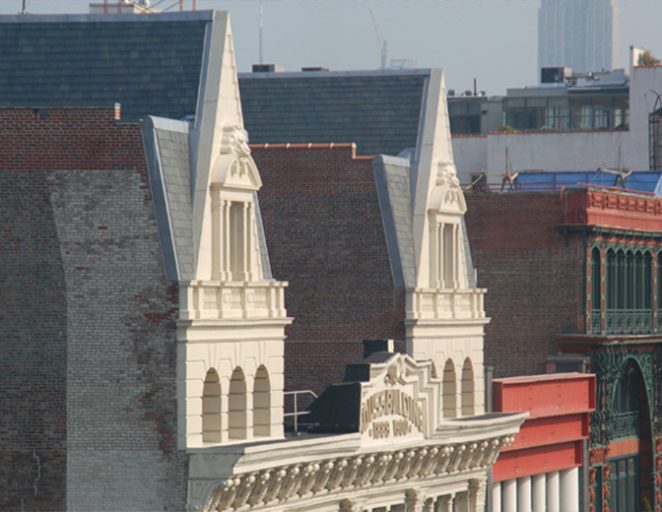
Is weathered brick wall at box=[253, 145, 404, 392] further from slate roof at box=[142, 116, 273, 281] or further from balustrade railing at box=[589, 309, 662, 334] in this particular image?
balustrade railing at box=[589, 309, 662, 334]

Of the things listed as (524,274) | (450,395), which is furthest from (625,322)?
(450,395)

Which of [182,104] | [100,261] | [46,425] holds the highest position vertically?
[182,104]

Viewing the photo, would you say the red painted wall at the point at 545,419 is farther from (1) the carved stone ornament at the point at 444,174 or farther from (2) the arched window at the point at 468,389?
(1) the carved stone ornament at the point at 444,174

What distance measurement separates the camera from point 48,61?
54469 mm

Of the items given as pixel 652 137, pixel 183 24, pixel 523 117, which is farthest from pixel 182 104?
pixel 523 117

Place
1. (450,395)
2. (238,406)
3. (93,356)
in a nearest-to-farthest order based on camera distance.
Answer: (93,356) → (238,406) → (450,395)

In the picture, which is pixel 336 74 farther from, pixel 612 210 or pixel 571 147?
pixel 571 147

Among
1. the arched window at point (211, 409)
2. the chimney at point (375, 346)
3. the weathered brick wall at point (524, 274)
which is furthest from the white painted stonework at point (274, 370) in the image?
the weathered brick wall at point (524, 274)

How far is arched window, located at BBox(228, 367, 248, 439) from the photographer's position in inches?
2092

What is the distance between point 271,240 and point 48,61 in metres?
10.4

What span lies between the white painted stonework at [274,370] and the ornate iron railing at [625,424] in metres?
18.3

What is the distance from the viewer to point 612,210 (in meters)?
83.4

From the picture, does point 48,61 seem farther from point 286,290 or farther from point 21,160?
point 286,290

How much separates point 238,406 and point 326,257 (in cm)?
1072
